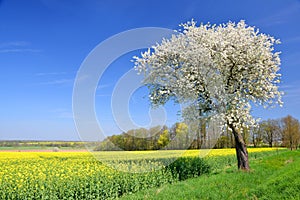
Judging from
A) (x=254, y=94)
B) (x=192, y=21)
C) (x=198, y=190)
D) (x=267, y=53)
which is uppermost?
(x=192, y=21)

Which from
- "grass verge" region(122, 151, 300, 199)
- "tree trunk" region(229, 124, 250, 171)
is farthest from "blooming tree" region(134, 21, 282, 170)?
"grass verge" region(122, 151, 300, 199)

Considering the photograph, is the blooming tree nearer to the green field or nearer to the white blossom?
the white blossom

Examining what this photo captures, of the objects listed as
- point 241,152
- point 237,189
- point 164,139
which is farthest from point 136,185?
point 164,139

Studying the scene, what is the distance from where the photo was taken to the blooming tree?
17.8 m

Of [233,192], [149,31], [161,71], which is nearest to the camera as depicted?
[233,192]

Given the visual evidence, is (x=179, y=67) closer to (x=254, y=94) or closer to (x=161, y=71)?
(x=161, y=71)

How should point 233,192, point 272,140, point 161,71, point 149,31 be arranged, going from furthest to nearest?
point 272,140 → point 161,71 → point 149,31 → point 233,192

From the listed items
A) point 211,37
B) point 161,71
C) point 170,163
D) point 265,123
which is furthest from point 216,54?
point 265,123

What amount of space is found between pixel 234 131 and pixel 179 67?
5.64m

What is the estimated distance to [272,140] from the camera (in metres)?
80.7

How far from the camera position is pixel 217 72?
60.0 feet

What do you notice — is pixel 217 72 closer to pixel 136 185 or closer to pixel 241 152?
pixel 241 152

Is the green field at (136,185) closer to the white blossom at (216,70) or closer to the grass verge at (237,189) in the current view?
the grass verge at (237,189)

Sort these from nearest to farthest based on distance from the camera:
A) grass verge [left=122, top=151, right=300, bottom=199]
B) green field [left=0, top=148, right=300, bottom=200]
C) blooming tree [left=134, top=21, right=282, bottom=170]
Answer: grass verge [left=122, top=151, right=300, bottom=199]
green field [left=0, top=148, right=300, bottom=200]
blooming tree [left=134, top=21, right=282, bottom=170]
